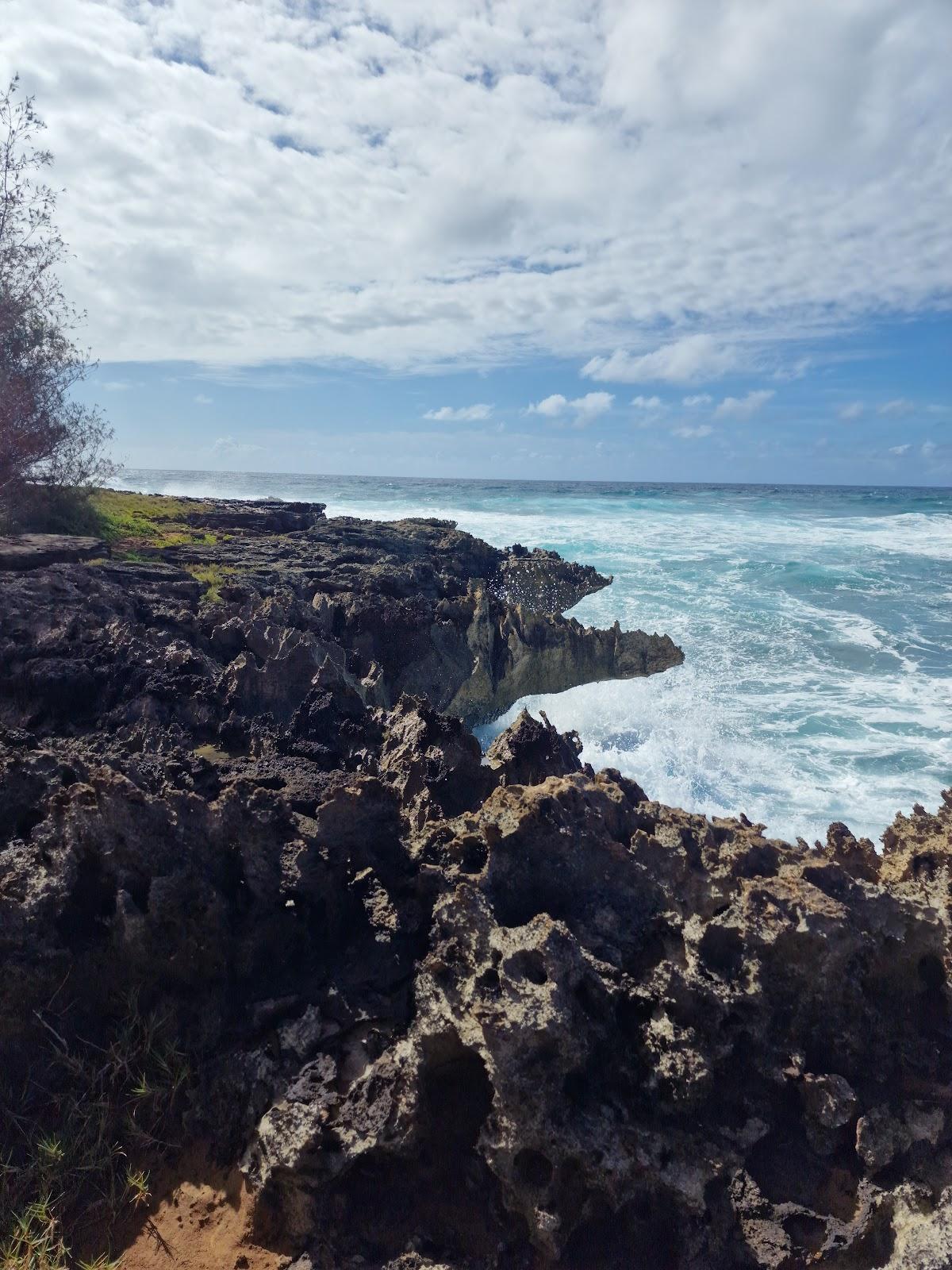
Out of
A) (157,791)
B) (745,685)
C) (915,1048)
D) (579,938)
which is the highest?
(157,791)

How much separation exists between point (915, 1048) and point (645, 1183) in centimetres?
171

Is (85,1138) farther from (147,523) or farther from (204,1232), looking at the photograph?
(147,523)

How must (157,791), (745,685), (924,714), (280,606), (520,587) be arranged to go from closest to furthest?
1. (157,791)
2. (280,606)
3. (924,714)
4. (745,685)
5. (520,587)

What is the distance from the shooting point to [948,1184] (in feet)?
11.5

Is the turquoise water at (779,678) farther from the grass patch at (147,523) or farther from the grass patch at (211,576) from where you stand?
the grass patch at (147,523)

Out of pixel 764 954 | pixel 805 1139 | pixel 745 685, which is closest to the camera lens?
pixel 805 1139

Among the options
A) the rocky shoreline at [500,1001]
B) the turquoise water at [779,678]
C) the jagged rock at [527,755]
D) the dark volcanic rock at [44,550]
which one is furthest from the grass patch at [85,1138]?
the turquoise water at [779,678]

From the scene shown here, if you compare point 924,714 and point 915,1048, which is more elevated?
point 915,1048

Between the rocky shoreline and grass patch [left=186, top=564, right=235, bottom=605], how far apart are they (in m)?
6.15

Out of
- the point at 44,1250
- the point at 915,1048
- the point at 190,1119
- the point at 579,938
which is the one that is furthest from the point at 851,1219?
the point at 44,1250

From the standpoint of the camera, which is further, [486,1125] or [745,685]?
[745,685]

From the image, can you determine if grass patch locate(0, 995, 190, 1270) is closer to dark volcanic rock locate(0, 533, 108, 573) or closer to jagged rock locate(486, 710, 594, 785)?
jagged rock locate(486, 710, 594, 785)

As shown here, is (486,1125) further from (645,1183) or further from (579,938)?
(579,938)

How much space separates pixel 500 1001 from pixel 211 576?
10927 mm
